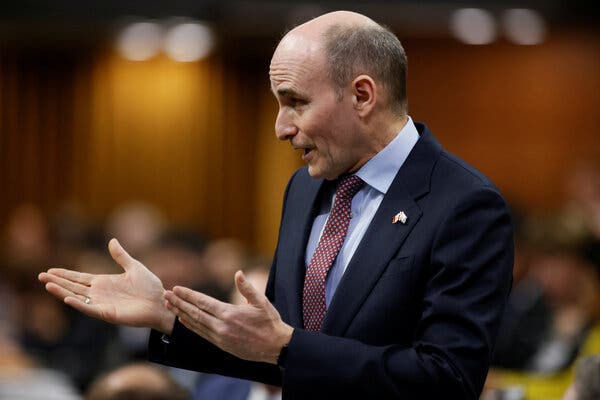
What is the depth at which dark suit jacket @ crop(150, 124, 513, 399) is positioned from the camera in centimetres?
205

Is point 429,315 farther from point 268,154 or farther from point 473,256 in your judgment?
point 268,154

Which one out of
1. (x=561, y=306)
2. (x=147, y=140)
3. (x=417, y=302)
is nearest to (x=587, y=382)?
(x=417, y=302)

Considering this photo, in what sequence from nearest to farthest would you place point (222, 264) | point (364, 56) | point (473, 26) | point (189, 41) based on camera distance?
1. point (364, 56)
2. point (222, 264)
3. point (473, 26)
4. point (189, 41)

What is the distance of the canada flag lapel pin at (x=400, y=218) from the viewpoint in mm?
2174

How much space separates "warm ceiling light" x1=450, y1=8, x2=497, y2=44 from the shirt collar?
6527 millimetres

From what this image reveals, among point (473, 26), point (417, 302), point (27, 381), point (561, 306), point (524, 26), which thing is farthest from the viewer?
point (473, 26)

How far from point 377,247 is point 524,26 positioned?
7480mm

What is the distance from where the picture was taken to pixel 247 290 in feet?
6.43

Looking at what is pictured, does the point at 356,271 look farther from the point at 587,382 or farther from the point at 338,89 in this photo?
the point at 587,382

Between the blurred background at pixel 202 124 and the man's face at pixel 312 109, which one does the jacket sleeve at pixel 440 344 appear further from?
the blurred background at pixel 202 124

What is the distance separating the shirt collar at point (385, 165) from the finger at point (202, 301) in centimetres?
48

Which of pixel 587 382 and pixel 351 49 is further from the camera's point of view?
pixel 587 382

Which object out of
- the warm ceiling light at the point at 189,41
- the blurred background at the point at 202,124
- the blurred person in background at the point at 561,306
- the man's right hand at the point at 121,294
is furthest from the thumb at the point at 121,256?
the warm ceiling light at the point at 189,41

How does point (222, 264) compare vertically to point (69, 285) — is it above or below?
below
